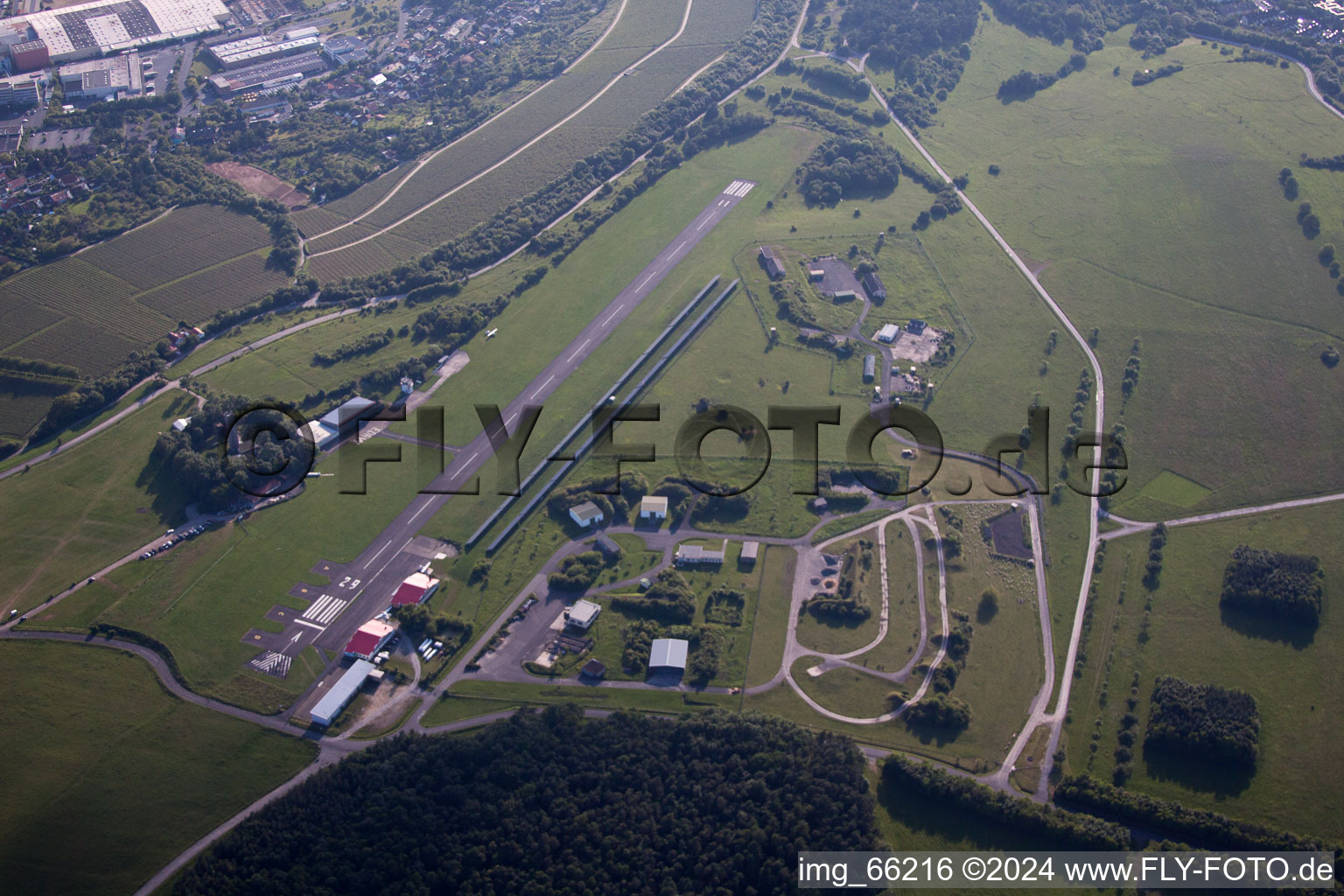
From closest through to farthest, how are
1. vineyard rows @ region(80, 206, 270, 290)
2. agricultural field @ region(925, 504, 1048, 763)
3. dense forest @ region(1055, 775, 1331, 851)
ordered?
dense forest @ region(1055, 775, 1331, 851) < agricultural field @ region(925, 504, 1048, 763) < vineyard rows @ region(80, 206, 270, 290)

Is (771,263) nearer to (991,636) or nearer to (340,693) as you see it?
(991,636)

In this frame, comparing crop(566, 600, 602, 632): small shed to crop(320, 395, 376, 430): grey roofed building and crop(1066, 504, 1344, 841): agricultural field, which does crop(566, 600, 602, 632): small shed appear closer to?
crop(320, 395, 376, 430): grey roofed building

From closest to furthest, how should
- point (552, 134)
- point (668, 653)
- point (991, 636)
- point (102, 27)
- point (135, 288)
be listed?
1. point (668, 653)
2. point (991, 636)
3. point (135, 288)
4. point (552, 134)
5. point (102, 27)

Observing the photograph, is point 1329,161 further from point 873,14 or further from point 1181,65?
point 873,14

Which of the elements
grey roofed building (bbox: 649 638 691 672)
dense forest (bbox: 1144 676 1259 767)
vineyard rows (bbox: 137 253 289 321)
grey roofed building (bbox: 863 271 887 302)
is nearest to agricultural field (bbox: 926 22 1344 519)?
dense forest (bbox: 1144 676 1259 767)

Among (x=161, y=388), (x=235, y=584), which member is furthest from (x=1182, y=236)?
(x=161, y=388)

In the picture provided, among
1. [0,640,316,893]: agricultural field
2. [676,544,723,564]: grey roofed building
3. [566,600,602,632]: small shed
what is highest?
[676,544,723,564]: grey roofed building

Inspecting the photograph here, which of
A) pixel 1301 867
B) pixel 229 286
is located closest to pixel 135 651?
pixel 229 286
